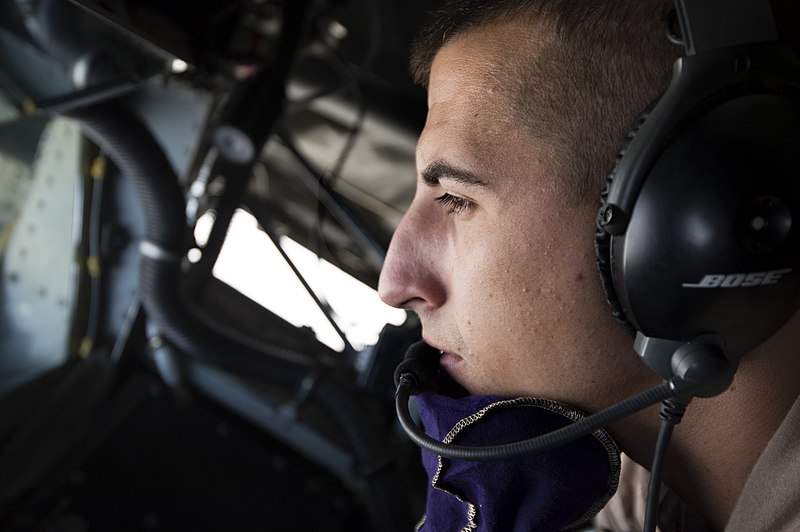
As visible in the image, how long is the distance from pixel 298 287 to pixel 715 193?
1.54 meters

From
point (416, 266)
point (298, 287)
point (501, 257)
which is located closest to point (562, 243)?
point (501, 257)

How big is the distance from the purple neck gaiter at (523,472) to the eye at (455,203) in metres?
0.21

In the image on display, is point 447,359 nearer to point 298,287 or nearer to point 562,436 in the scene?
point 562,436

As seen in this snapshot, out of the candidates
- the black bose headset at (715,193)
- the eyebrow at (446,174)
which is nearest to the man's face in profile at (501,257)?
the eyebrow at (446,174)

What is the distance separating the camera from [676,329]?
580 mm

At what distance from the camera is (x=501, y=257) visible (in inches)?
28.5

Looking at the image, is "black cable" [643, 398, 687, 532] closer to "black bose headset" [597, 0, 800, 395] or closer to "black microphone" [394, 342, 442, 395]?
"black bose headset" [597, 0, 800, 395]

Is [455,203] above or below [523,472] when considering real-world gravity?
above

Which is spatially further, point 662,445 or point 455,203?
point 455,203

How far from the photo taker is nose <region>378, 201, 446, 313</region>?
78 centimetres

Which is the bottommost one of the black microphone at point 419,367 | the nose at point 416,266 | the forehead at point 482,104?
the black microphone at point 419,367

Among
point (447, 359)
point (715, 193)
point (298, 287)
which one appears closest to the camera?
point (715, 193)

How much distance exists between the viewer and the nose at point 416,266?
780 mm

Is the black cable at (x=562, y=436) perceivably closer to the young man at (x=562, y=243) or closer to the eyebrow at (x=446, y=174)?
the young man at (x=562, y=243)
